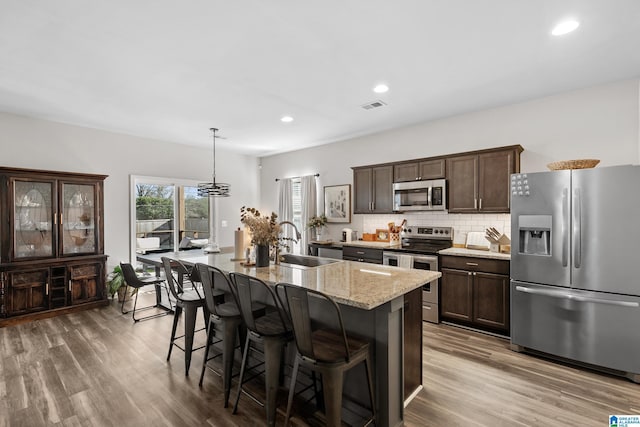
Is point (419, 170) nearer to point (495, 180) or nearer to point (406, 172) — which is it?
point (406, 172)

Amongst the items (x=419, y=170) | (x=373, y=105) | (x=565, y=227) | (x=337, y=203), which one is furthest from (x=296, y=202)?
(x=565, y=227)

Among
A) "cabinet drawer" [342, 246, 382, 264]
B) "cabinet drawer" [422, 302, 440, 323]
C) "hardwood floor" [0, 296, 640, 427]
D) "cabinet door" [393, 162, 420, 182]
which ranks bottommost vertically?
"hardwood floor" [0, 296, 640, 427]

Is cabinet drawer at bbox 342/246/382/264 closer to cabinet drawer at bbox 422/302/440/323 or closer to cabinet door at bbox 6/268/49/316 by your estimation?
cabinet drawer at bbox 422/302/440/323

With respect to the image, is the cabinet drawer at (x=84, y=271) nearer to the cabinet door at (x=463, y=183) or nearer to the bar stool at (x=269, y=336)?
A: the bar stool at (x=269, y=336)

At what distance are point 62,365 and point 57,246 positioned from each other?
2.20 metres

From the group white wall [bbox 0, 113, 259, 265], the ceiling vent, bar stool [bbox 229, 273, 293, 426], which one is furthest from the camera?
white wall [bbox 0, 113, 259, 265]

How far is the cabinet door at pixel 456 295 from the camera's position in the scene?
3.84 meters

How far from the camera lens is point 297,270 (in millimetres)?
2814

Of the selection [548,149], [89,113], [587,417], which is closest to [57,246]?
[89,113]

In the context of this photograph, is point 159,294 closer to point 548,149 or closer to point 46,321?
point 46,321

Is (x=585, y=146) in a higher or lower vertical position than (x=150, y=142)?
lower

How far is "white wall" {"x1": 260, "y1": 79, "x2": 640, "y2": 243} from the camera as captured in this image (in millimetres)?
3418

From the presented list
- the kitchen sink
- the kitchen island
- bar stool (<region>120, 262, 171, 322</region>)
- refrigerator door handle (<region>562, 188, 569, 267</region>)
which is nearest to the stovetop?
refrigerator door handle (<region>562, 188, 569, 267</region>)

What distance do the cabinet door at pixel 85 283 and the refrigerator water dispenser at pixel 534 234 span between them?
5824mm
